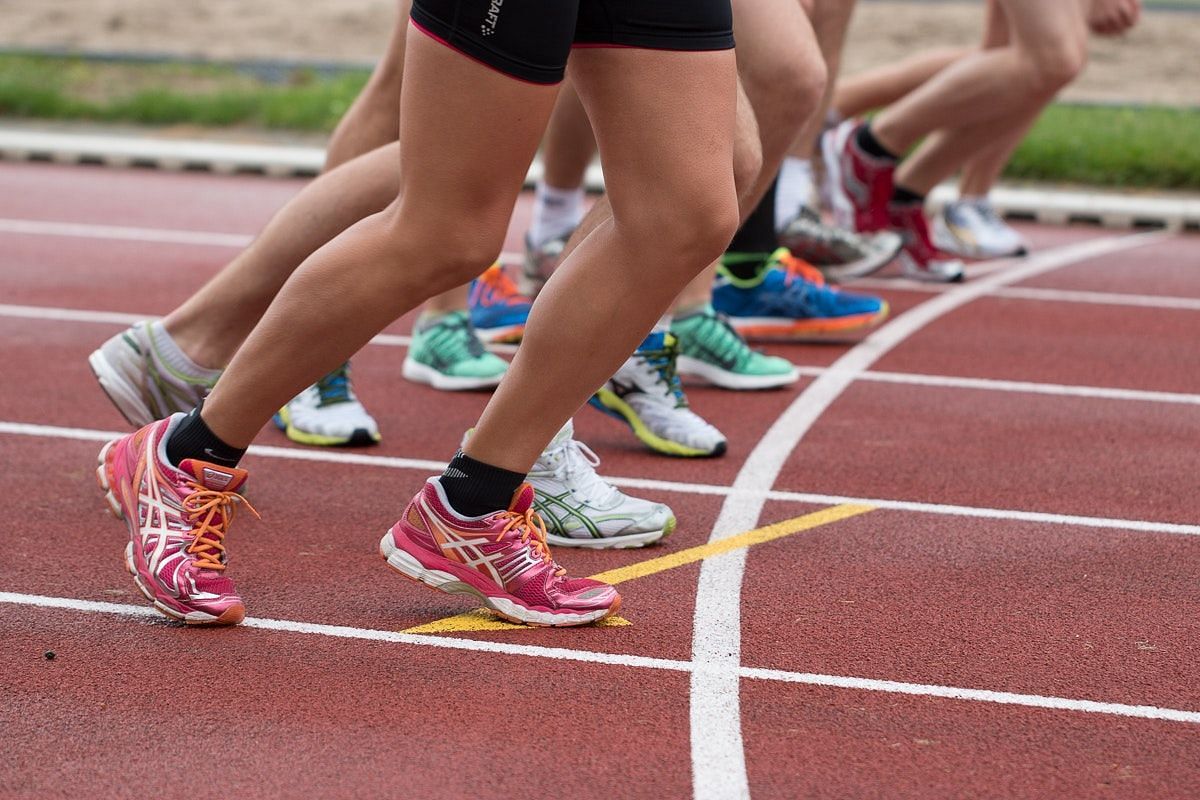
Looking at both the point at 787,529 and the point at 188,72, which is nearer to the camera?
the point at 787,529

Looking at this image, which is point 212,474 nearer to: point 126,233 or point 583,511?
point 583,511

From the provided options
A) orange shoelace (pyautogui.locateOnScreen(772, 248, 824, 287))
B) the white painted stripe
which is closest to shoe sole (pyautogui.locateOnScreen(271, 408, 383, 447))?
orange shoelace (pyautogui.locateOnScreen(772, 248, 824, 287))

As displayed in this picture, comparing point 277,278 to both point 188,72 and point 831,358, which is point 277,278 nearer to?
point 831,358

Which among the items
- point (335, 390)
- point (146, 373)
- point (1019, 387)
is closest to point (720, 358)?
point (1019, 387)

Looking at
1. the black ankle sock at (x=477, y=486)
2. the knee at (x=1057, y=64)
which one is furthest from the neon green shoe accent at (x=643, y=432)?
the knee at (x=1057, y=64)

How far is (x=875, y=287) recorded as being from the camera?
714cm

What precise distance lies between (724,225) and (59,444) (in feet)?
7.28

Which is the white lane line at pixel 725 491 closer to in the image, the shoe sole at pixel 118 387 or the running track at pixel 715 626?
the running track at pixel 715 626

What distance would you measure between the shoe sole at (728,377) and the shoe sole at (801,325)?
659mm

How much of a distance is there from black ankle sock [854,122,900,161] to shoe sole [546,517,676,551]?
13.0 feet

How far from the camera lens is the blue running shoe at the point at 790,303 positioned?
5766 millimetres

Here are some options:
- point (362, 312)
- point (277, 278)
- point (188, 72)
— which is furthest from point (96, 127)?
point (362, 312)

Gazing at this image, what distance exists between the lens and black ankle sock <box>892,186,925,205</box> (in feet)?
23.9

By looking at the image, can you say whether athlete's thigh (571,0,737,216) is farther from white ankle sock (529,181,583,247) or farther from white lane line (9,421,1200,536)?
white ankle sock (529,181,583,247)
